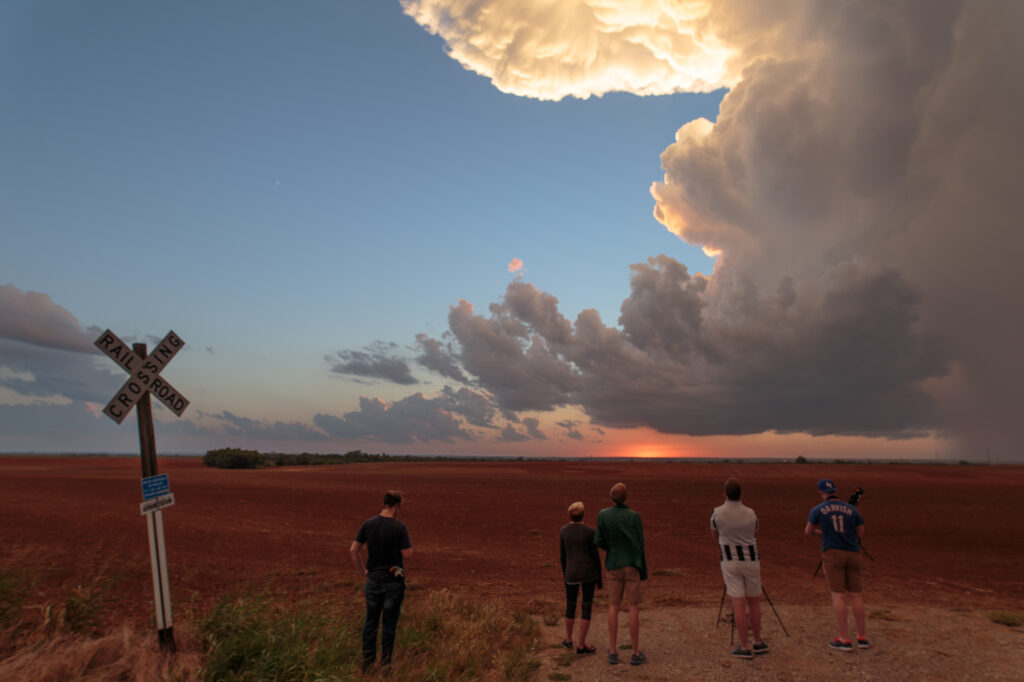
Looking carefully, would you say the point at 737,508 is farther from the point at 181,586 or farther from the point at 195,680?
the point at 181,586

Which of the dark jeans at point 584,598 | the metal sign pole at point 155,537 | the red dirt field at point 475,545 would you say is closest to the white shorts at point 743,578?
the dark jeans at point 584,598

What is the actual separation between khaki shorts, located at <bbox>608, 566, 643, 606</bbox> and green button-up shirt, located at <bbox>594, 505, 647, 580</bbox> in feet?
0.21

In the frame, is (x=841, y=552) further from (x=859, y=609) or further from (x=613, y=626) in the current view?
(x=613, y=626)

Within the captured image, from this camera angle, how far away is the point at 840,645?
7684 mm

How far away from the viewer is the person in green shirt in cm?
717

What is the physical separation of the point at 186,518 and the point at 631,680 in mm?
22523

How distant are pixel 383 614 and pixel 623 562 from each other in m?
3.06

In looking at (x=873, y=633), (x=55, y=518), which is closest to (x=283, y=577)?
(x=873, y=633)

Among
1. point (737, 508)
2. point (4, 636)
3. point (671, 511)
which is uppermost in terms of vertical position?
point (737, 508)

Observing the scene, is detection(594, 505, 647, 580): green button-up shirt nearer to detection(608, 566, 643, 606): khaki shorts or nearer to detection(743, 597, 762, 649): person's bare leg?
detection(608, 566, 643, 606): khaki shorts

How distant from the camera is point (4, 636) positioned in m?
6.73

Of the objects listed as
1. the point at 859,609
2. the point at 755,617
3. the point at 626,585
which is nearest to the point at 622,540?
the point at 626,585

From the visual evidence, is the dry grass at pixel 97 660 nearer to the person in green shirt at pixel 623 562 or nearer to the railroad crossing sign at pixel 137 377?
the railroad crossing sign at pixel 137 377

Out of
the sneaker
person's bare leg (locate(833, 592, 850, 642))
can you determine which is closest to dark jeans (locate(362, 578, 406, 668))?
person's bare leg (locate(833, 592, 850, 642))
